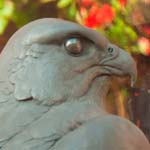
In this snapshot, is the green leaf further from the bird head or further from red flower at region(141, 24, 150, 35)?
the bird head

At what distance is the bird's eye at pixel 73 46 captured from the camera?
5.75 feet

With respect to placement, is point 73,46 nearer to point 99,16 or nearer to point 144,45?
point 99,16

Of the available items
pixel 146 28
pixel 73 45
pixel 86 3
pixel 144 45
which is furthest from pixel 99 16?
pixel 73 45

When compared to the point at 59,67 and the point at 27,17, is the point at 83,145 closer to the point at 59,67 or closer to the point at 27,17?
the point at 59,67

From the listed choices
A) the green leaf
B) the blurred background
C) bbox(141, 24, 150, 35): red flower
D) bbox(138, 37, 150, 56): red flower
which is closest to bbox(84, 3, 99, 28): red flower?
the blurred background

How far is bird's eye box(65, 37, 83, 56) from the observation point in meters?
1.75

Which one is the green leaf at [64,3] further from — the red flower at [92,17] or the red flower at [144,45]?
the red flower at [144,45]

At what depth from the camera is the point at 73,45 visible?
5.76 feet

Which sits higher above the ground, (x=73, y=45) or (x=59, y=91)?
(x=73, y=45)

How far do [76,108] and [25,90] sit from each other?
147 millimetres

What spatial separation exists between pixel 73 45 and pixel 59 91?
137 mm

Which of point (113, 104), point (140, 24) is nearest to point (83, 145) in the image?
point (113, 104)

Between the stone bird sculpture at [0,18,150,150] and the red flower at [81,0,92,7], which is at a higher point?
the red flower at [81,0,92,7]

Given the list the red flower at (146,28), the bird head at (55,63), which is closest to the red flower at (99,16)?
the red flower at (146,28)
